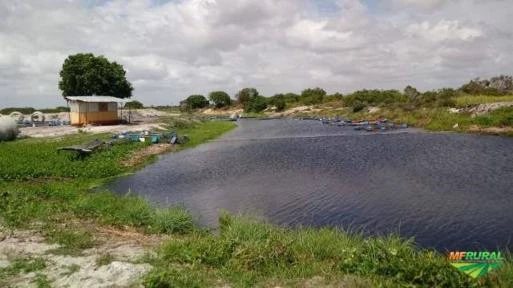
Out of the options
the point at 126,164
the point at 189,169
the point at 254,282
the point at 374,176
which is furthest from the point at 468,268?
the point at 126,164

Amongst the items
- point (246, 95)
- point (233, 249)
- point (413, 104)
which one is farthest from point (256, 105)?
point (233, 249)

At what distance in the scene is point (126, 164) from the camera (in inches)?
1331

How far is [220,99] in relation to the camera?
175 meters

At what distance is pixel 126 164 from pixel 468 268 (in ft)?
93.5

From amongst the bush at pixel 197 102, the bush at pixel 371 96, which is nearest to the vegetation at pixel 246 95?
the bush at pixel 197 102

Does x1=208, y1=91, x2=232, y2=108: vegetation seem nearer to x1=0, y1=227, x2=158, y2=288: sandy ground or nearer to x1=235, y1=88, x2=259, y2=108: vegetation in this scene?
x1=235, y1=88, x2=259, y2=108: vegetation

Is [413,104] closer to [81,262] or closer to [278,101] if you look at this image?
[278,101]

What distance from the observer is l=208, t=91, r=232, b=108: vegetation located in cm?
17500

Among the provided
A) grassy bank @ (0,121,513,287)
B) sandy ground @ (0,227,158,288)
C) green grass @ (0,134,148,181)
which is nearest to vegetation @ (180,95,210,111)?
green grass @ (0,134,148,181)

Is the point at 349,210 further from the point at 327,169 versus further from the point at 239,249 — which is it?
the point at 327,169

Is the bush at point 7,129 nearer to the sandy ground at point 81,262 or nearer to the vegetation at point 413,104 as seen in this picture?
the sandy ground at point 81,262

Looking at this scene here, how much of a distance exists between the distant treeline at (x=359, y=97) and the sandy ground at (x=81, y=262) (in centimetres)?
7763

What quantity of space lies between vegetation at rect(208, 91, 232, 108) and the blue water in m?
132

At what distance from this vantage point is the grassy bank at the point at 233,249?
9.61 m
